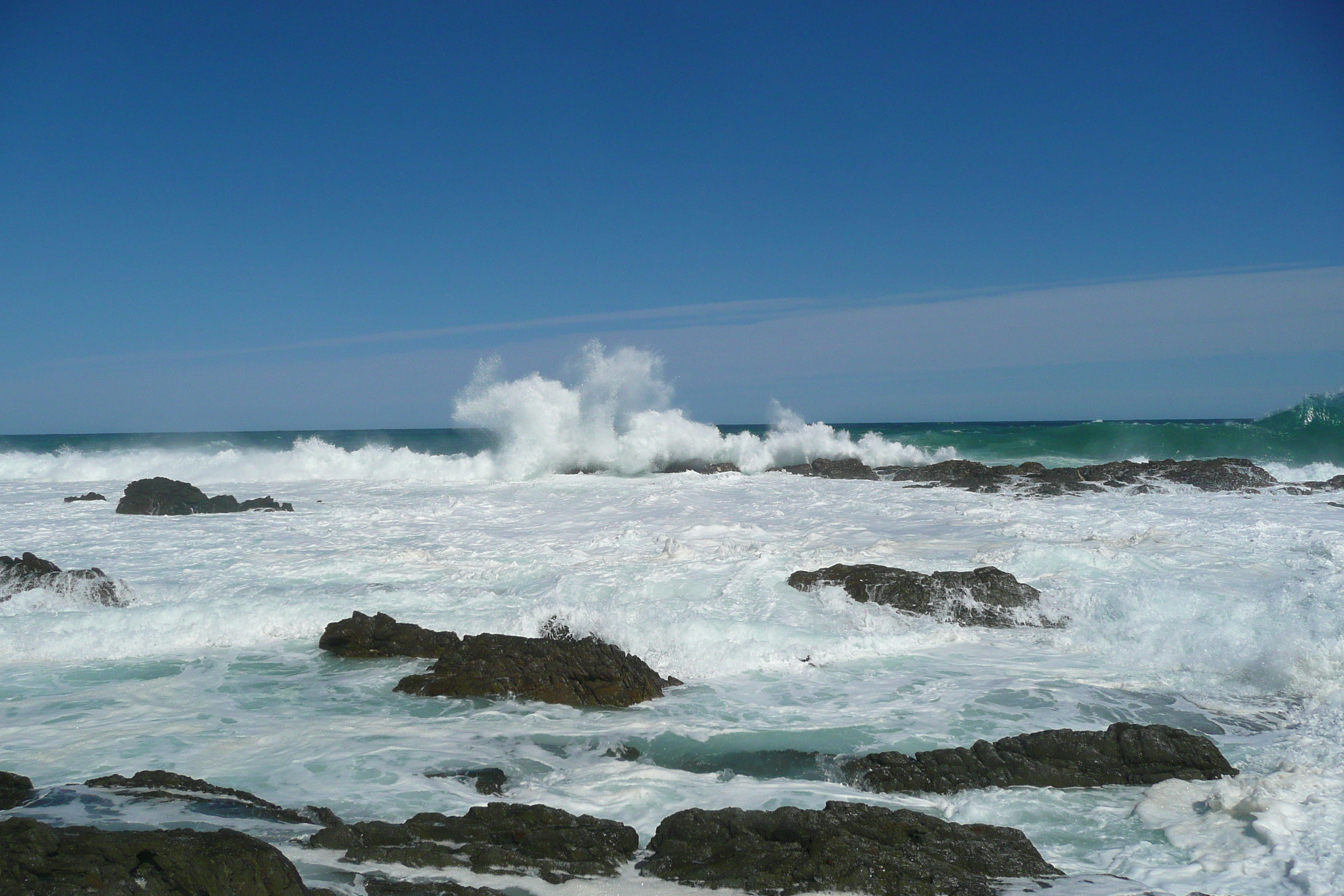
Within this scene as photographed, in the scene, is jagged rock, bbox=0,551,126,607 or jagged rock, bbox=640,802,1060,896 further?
jagged rock, bbox=0,551,126,607

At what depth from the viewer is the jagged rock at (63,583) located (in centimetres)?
863

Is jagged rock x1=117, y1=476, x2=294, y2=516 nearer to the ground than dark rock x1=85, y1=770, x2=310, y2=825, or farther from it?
farther from it

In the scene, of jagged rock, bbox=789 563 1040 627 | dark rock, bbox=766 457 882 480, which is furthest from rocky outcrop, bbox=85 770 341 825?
dark rock, bbox=766 457 882 480

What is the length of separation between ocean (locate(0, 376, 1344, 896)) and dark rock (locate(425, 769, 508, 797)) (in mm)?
91

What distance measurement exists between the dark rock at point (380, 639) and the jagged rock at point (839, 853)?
158 inches

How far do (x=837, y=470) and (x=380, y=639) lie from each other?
59.0ft

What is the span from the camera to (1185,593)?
816 centimetres

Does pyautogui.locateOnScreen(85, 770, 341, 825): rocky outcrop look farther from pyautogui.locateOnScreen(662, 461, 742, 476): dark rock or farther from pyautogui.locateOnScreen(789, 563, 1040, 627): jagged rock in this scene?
pyautogui.locateOnScreen(662, 461, 742, 476): dark rock

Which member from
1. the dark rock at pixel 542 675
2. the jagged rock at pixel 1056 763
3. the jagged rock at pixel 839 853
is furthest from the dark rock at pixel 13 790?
the jagged rock at pixel 1056 763

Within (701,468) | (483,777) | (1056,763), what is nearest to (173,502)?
(483,777)

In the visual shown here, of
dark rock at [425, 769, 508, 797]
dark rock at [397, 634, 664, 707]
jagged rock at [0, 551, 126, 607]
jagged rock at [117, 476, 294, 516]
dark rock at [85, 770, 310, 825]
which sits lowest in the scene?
dark rock at [425, 769, 508, 797]

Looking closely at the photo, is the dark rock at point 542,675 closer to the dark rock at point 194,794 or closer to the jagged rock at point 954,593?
the dark rock at point 194,794

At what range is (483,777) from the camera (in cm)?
464

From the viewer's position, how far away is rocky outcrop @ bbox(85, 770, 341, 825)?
3830 millimetres
